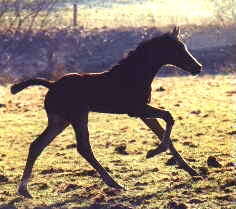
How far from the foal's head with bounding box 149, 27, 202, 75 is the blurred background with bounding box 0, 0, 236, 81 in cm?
1486

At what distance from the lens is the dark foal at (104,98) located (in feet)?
29.4

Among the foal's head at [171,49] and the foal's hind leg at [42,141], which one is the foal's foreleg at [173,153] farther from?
the foal's hind leg at [42,141]

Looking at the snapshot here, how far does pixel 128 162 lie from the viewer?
1061cm

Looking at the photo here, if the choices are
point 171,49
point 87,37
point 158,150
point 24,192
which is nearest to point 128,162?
point 158,150

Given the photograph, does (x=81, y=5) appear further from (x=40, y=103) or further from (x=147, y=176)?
(x=147, y=176)

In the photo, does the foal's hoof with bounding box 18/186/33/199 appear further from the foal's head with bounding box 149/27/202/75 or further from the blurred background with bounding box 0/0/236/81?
the blurred background with bounding box 0/0/236/81

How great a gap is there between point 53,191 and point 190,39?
66.4 feet

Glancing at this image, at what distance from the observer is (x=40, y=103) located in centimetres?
1950

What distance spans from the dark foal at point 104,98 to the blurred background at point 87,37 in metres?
15.0

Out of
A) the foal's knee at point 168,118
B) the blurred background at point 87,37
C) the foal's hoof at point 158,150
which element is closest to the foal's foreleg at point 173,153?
the foal's hoof at point 158,150

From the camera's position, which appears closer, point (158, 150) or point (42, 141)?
point (158, 150)

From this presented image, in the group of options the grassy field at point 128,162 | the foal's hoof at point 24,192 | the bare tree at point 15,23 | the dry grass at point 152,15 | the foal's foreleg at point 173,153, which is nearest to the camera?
the grassy field at point 128,162

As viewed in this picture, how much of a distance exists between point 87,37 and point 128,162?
1976 centimetres

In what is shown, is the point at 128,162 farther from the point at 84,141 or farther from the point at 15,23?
the point at 15,23
